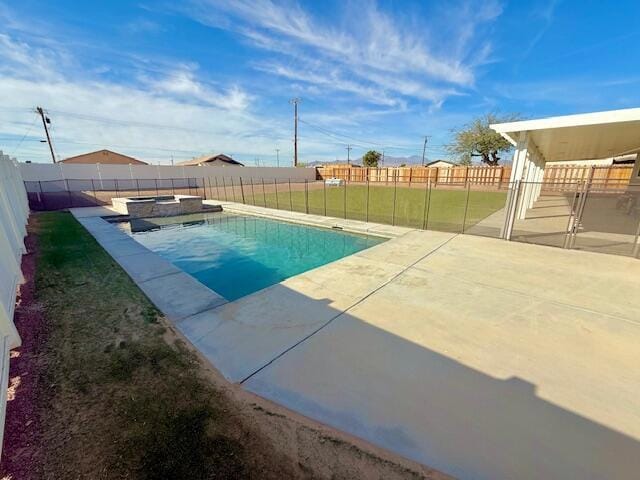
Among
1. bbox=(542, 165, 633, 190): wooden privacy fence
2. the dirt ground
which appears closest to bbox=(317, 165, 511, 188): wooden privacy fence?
bbox=(542, 165, 633, 190): wooden privacy fence

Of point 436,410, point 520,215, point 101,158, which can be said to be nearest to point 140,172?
point 101,158

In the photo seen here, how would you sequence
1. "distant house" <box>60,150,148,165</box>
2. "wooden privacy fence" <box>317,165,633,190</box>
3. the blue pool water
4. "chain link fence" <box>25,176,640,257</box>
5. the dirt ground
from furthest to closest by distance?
1. "distant house" <box>60,150,148,165</box>
2. "wooden privacy fence" <box>317,165,633,190</box>
3. "chain link fence" <box>25,176,640,257</box>
4. the blue pool water
5. the dirt ground

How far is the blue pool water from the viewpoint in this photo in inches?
271

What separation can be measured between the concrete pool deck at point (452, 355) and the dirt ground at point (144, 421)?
0.60ft

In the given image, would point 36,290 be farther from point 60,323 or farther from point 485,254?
point 485,254

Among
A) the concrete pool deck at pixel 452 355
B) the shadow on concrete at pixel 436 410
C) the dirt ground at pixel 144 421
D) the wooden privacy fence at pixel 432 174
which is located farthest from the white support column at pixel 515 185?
the wooden privacy fence at pixel 432 174

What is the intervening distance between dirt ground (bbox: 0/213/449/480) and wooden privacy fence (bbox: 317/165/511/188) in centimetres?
1803

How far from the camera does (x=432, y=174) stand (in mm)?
28844

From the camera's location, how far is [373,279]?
5160mm

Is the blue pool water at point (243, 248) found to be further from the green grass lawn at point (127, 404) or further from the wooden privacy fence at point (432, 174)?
the wooden privacy fence at point (432, 174)

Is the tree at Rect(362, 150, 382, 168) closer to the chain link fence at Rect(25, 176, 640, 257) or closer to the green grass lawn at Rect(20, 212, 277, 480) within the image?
the chain link fence at Rect(25, 176, 640, 257)

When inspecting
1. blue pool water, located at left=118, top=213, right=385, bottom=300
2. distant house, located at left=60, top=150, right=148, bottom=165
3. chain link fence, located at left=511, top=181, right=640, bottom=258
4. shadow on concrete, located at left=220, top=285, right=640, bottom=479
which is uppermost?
distant house, located at left=60, top=150, right=148, bottom=165

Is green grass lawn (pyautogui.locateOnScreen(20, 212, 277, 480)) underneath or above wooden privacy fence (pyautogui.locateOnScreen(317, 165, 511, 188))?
underneath

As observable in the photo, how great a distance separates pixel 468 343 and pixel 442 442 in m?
1.49
